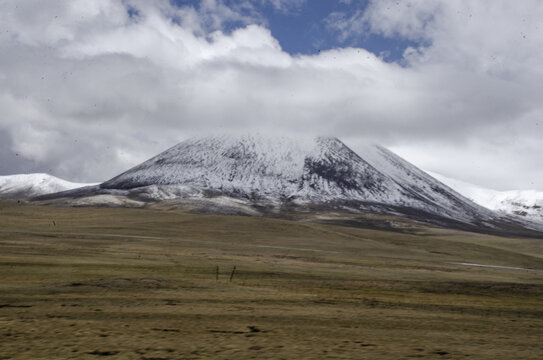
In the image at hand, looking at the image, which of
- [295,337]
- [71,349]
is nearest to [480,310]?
→ [295,337]

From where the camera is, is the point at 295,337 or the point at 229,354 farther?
the point at 295,337

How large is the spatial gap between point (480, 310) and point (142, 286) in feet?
45.9

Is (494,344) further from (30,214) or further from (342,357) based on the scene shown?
(30,214)

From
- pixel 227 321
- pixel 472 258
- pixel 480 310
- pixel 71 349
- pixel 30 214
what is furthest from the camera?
pixel 30 214

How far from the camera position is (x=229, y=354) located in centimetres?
1150

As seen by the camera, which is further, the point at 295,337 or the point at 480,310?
the point at 480,310

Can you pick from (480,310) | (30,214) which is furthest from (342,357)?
(30,214)

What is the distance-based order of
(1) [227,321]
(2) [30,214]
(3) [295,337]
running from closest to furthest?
1. (3) [295,337]
2. (1) [227,321]
3. (2) [30,214]

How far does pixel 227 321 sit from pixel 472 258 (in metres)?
69.1

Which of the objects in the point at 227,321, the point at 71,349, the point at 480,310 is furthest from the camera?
the point at 480,310

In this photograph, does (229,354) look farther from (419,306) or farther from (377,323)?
(419,306)

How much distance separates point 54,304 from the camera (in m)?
16.6

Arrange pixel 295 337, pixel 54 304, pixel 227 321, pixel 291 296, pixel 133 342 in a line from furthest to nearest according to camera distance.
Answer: pixel 291 296
pixel 54 304
pixel 227 321
pixel 295 337
pixel 133 342

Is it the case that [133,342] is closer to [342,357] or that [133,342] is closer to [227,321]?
[227,321]
